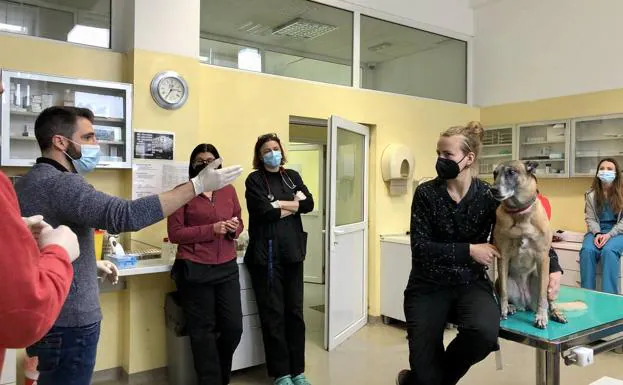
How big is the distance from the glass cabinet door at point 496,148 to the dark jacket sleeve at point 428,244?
128 inches

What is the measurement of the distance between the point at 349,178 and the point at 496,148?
202 cm

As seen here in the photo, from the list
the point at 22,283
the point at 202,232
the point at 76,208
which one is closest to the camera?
the point at 22,283

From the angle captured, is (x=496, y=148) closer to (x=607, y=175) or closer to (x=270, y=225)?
(x=607, y=175)

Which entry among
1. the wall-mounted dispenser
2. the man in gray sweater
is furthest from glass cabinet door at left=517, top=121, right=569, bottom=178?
the man in gray sweater

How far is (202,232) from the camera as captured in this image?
110 inches

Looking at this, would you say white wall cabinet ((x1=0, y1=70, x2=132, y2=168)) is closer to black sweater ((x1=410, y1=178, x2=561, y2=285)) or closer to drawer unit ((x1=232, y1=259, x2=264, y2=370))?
drawer unit ((x1=232, y1=259, x2=264, y2=370))

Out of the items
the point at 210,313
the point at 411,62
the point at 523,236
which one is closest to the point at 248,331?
the point at 210,313

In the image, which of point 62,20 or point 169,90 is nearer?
point 62,20

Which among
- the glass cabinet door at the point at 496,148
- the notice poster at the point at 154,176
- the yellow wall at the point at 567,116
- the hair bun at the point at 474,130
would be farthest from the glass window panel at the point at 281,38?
the hair bun at the point at 474,130

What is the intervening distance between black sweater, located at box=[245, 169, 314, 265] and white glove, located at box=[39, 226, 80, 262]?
1856 millimetres

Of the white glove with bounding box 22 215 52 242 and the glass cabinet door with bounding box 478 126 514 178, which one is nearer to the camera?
the white glove with bounding box 22 215 52 242

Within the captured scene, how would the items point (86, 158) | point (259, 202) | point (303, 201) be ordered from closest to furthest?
point (86, 158) → point (259, 202) → point (303, 201)

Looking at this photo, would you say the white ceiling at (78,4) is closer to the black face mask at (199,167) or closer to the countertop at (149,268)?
the black face mask at (199,167)

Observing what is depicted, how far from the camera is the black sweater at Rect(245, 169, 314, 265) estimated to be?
2.98m
